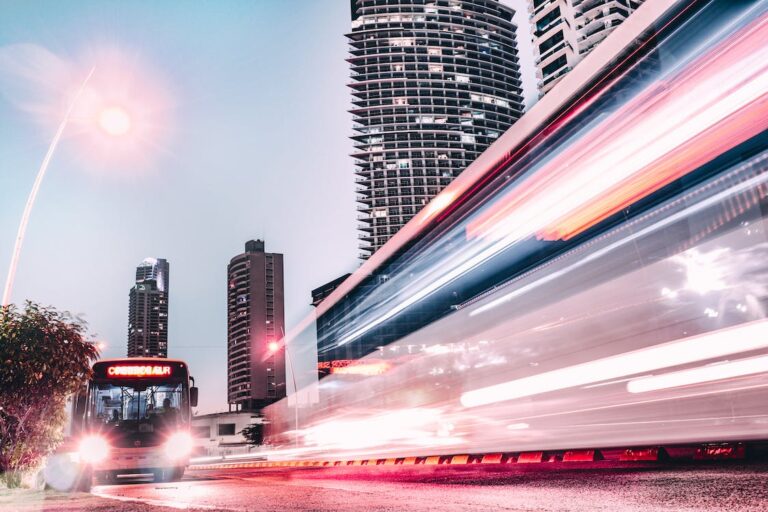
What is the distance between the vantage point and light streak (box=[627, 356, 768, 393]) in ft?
22.5

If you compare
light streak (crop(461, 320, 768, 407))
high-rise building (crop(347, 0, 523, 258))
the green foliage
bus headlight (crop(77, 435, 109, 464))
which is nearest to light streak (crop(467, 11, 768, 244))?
light streak (crop(461, 320, 768, 407))

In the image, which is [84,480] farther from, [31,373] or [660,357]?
[660,357]

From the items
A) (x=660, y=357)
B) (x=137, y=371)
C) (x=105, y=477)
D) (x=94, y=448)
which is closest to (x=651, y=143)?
(x=660, y=357)

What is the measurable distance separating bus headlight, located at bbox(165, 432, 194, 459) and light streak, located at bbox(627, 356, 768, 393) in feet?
44.7

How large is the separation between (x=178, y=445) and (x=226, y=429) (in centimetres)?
9458

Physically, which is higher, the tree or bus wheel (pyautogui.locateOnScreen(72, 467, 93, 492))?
the tree

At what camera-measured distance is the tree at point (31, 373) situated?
1462cm

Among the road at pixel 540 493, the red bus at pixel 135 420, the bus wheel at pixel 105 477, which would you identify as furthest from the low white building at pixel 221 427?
the road at pixel 540 493

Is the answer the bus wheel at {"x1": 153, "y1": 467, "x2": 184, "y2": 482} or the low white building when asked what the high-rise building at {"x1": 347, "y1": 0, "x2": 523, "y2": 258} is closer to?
the low white building

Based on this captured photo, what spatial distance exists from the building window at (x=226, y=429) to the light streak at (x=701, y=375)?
348 ft

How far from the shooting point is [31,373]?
14602 millimetres

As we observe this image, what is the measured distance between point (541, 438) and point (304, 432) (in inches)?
599

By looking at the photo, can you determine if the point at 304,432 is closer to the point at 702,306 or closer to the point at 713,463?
the point at 713,463

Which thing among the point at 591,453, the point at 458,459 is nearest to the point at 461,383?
the point at 591,453
